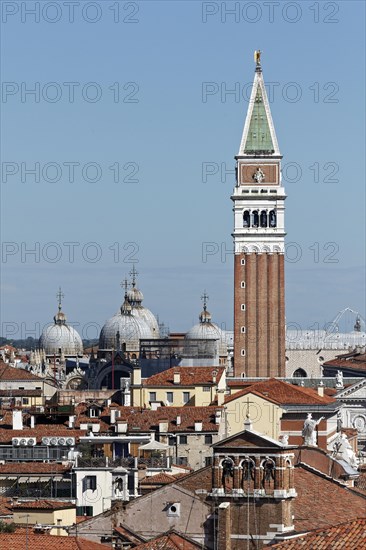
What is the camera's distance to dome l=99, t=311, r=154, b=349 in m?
145

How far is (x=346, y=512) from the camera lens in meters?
33.3

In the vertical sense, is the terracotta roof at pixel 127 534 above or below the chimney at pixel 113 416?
below

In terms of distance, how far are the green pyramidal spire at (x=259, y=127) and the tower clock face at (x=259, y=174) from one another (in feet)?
2.41

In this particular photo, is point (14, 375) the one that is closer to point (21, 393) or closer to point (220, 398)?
point (21, 393)

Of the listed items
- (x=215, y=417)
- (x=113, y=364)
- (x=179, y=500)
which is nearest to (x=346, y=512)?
(x=179, y=500)

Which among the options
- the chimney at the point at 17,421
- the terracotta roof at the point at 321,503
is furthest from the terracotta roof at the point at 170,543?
the chimney at the point at 17,421

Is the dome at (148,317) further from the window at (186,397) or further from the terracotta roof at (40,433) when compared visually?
the terracotta roof at (40,433)

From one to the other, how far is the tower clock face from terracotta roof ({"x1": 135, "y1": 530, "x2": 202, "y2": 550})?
89.3 metres

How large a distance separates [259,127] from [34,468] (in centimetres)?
6889

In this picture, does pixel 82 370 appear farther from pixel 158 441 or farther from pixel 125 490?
pixel 125 490

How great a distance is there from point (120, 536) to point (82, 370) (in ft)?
356

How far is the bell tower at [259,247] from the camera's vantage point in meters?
116

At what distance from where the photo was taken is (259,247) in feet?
388

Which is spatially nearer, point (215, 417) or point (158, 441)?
point (158, 441)
